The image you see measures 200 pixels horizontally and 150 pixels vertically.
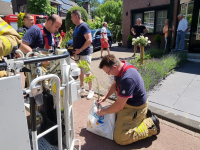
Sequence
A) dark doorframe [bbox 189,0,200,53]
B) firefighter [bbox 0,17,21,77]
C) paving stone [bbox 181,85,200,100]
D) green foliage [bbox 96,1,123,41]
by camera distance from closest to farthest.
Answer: firefighter [bbox 0,17,21,77] → paving stone [bbox 181,85,200,100] → dark doorframe [bbox 189,0,200,53] → green foliage [bbox 96,1,123,41]

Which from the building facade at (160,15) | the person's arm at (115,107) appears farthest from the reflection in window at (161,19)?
the person's arm at (115,107)

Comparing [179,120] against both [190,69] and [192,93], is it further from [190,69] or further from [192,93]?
[190,69]

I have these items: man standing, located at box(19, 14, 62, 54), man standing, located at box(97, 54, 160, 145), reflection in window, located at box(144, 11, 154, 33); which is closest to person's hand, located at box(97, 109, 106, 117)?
man standing, located at box(97, 54, 160, 145)

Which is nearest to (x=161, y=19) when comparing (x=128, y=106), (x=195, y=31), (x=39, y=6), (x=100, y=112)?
(x=195, y=31)

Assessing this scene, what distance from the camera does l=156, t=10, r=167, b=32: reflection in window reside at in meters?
10.8

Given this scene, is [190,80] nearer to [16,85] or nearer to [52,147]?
[52,147]

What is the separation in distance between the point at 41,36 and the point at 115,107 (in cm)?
202

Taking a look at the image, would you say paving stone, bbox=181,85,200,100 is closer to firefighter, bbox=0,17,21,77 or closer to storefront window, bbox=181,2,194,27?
firefighter, bbox=0,17,21,77

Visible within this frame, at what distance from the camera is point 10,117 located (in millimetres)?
1207

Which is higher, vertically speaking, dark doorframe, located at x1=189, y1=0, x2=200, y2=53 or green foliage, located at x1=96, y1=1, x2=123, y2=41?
green foliage, located at x1=96, y1=1, x2=123, y2=41

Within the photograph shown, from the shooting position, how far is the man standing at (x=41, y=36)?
10.1ft

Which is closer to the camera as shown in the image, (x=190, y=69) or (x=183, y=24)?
(x=190, y=69)

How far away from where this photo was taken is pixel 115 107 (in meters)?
2.32

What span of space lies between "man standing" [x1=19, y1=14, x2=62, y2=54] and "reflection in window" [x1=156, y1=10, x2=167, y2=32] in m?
9.49
